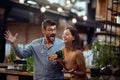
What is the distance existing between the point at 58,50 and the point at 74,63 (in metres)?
0.47

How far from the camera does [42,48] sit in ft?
16.0

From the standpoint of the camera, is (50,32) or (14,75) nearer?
(50,32)

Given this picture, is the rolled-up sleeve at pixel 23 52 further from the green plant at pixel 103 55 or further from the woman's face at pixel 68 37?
the green plant at pixel 103 55

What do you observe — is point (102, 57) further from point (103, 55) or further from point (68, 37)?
point (68, 37)

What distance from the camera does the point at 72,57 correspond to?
170 inches

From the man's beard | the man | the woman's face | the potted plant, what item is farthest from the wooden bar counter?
the woman's face

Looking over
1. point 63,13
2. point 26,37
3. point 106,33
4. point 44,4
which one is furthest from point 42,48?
point 63,13

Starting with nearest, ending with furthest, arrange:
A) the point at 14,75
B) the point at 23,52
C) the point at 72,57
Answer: the point at 72,57
the point at 23,52
the point at 14,75

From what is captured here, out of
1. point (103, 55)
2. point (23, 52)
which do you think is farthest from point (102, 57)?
point (23, 52)

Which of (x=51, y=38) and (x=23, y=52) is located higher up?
(x=51, y=38)

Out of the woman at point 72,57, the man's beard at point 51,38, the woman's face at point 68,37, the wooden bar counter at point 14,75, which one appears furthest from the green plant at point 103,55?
the woman's face at point 68,37

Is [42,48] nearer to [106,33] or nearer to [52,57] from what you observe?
[52,57]

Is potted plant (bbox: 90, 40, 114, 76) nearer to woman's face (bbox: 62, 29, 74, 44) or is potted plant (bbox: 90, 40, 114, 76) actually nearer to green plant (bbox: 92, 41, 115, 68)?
green plant (bbox: 92, 41, 115, 68)

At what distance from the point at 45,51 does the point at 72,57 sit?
647 millimetres
